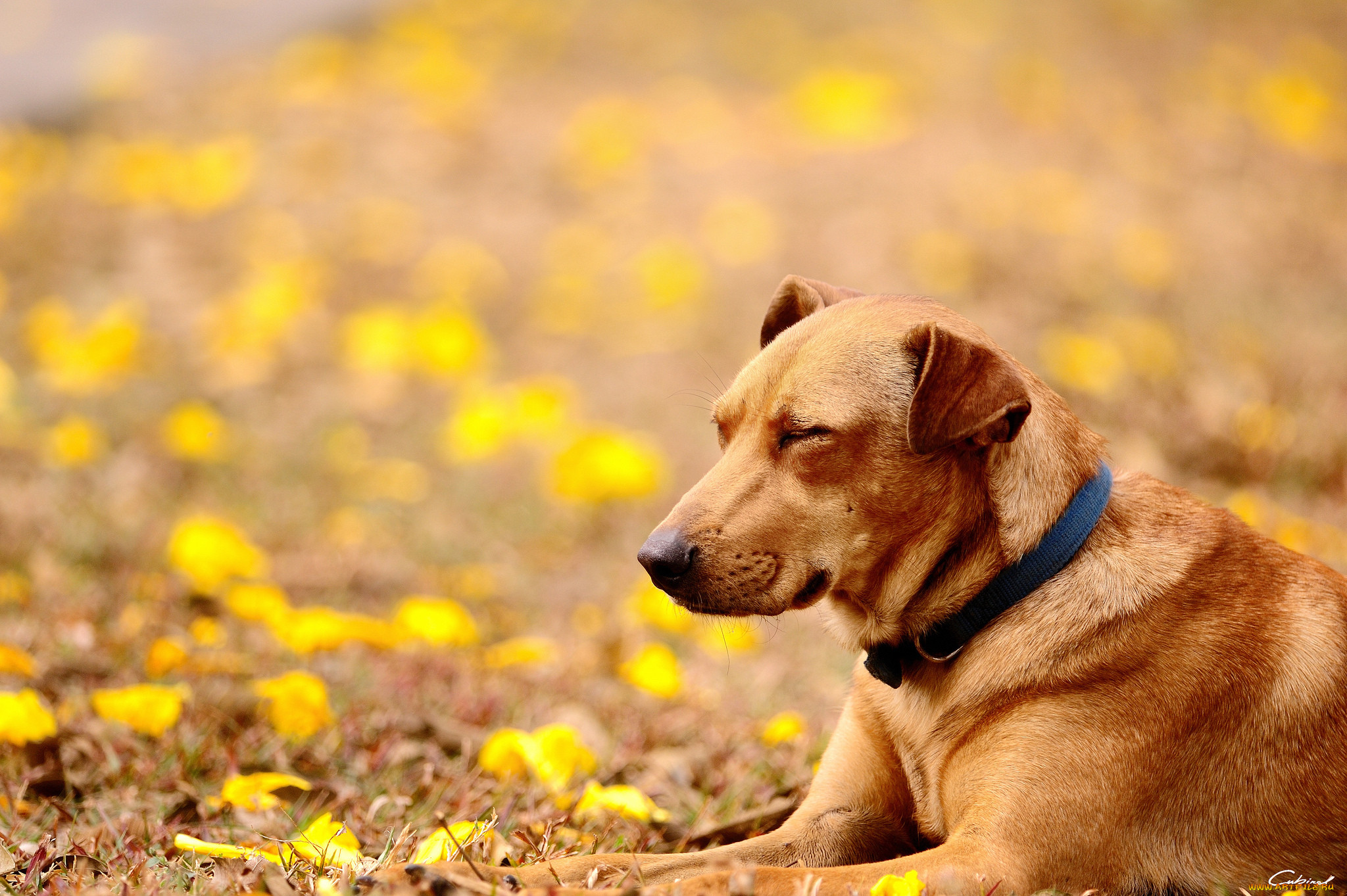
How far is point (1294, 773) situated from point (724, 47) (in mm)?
12738

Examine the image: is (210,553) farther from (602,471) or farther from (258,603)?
(602,471)

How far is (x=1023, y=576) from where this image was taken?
290 cm

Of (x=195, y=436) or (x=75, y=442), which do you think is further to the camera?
(x=195, y=436)

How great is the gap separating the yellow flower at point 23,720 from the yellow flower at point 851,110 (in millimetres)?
9948

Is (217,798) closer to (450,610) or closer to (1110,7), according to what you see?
(450,610)

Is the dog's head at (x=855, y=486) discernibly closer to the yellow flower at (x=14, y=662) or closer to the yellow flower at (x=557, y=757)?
the yellow flower at (x=557, y=757)

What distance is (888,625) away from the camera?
3.04 m

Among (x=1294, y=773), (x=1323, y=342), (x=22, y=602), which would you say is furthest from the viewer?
(x=1323, y=342)

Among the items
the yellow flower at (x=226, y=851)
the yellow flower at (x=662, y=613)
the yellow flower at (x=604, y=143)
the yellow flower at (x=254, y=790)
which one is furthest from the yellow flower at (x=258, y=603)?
the yellow flower at (x=604, y=143)

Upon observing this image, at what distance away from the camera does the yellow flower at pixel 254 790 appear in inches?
120

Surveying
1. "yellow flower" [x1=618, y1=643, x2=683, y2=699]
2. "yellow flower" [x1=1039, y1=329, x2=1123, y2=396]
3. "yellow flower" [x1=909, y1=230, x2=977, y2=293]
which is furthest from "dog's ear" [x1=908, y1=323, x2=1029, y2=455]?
"yellow flower" [x1=909, y1=230, x2=977, y2=293]

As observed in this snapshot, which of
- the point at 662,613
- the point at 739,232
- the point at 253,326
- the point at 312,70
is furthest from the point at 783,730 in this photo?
the point at 312,70

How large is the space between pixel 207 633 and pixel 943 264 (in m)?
6.36

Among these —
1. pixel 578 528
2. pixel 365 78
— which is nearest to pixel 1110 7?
pixel 365 78
